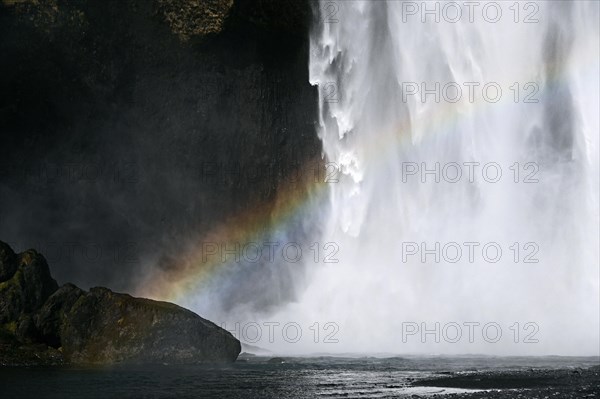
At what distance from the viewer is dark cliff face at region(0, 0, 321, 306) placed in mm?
44031

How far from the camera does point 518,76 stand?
48625 mm

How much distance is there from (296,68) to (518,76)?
13.8 metres

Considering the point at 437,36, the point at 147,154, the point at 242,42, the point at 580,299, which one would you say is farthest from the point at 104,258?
the point at 580,299

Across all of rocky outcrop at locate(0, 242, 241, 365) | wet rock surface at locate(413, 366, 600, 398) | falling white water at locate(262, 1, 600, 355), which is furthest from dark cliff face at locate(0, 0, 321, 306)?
wet rock surface at locate(413, 366, 600, 398)

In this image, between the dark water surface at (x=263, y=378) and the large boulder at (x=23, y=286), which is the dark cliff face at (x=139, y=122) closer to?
the large boulder at (x=23, y=286)

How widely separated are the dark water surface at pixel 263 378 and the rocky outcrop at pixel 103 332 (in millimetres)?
1431

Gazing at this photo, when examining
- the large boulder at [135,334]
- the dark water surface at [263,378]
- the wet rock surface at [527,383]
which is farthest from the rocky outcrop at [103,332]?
the wet rock surface at [527,383]

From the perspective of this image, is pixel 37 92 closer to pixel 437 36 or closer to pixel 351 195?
pixel 351 195

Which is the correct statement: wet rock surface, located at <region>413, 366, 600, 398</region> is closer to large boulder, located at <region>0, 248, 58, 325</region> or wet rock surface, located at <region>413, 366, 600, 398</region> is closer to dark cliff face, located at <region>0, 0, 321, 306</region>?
large boulder, located at <region>0, 248, 58, 325</region>

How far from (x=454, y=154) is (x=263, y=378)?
26.5m

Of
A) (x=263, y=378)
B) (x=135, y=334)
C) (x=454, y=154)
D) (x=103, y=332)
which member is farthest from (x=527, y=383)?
(x=454, y=154)

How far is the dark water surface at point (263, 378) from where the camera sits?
784 inches

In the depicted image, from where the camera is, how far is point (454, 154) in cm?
4725

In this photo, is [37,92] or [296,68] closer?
[37,92]
